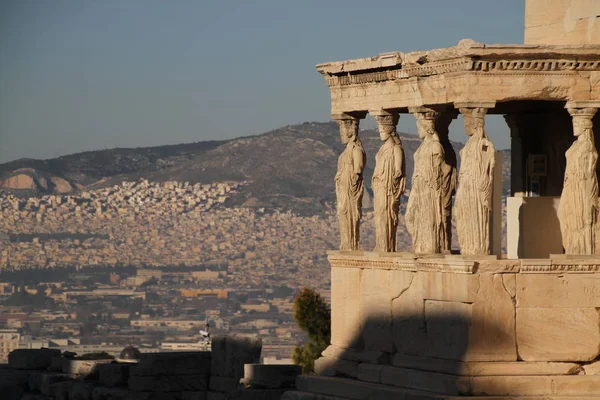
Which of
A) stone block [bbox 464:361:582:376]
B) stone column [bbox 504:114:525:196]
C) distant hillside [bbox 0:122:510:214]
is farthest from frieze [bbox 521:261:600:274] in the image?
distant hillside [bbox 0:122:510:214]

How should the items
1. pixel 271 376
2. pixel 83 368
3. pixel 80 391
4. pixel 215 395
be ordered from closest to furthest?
pixel 271 376, pixel 215 395, pixel 80 391, pixel 83 368

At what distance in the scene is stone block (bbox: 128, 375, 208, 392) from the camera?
26.7 metres

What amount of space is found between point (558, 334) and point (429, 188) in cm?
226

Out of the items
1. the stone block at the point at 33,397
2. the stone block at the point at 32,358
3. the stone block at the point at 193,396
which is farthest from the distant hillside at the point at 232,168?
the stone block at the point at 193,396

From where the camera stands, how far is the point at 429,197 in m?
21.5

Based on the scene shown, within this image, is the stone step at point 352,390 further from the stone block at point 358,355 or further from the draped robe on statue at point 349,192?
the draped robe on statue at point 349,192

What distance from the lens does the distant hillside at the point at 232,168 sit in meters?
118

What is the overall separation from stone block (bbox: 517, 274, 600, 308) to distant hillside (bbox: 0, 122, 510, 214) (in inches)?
3592

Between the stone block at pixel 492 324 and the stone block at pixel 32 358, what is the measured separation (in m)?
11.1

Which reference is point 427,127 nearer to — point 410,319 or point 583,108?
point 583,108

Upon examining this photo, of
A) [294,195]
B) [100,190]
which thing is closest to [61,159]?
[100,190]

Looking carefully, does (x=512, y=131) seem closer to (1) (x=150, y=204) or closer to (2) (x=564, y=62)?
(2) (x=564, y=62)

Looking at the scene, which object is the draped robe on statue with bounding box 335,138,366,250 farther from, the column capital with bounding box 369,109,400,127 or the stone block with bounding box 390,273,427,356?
the stone block with bounding box 390,273,427,356

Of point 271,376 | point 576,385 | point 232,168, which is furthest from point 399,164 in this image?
point 232,168
